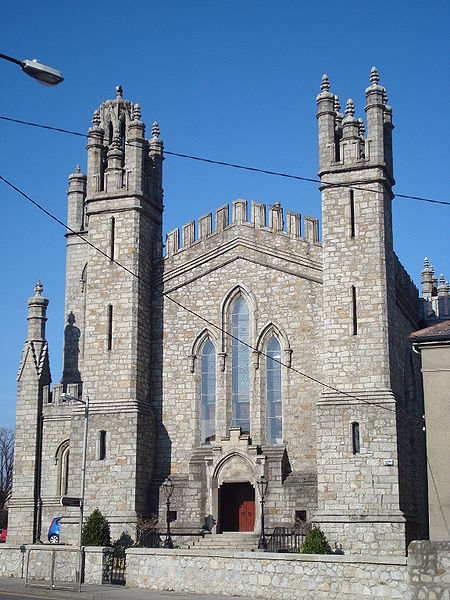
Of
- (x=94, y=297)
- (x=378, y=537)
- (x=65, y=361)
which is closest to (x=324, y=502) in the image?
(x=378, y=537)

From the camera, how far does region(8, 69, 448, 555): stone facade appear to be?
29.3 meters

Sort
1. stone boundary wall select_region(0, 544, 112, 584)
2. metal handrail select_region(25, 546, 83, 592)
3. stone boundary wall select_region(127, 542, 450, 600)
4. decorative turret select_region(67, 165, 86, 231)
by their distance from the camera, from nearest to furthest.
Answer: stone boundary wall select_region(127, 542, 450, 600), metal handrail select_region(25, 546, 83, 592), stone boundary wall select_region(0, 544, 112, 584), decorative turret select_region(67, 165, 86, 231)

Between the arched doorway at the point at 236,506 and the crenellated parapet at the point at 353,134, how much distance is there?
11076 mm

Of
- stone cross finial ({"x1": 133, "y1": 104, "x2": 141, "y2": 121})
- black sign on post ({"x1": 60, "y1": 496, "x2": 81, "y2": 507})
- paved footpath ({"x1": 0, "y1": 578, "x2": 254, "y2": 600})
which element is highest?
stone cross finial ({"x1": 133, "y1": 104, "x2": 141, "y2": 121})

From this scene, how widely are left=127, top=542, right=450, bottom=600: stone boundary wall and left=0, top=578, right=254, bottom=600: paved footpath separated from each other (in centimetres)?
41

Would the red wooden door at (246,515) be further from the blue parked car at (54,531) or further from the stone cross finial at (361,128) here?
the stone cross finial at (361,128)

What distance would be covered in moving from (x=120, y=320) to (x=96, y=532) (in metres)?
7.45

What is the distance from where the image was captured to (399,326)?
1304 inches

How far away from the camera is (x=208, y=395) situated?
110ft

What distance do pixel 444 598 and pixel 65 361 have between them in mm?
26344

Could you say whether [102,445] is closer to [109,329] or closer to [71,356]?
[109,329]

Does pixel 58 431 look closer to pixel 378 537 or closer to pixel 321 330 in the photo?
pixel 321 330

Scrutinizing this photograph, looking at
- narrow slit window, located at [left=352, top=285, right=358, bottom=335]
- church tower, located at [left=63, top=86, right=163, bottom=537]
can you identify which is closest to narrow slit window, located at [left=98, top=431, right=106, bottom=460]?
church tower, located at [left=63, top=86, right=163, bottom=537]

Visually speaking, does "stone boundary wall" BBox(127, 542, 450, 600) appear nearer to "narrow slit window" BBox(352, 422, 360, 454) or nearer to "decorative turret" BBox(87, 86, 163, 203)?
"narrow slit window" BBox(352, 422, 360, 454)
